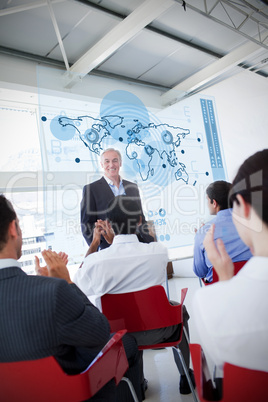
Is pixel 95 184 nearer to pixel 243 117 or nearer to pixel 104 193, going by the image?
pixel 104 193

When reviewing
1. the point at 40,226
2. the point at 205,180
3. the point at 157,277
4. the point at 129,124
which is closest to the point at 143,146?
the point at 129,124

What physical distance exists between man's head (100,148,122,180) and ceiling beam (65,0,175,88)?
0.90 metres

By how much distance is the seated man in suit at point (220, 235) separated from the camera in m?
2.25

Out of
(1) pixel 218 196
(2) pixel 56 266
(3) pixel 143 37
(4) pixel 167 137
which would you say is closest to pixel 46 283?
(2) pixel 56 266

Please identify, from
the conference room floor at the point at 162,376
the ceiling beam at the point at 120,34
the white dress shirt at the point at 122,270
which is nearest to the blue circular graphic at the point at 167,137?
the ceiling beam at the point at 120,34

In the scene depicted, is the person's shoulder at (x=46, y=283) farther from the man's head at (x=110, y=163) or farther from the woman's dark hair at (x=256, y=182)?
the man's head at (x=110, y=163)

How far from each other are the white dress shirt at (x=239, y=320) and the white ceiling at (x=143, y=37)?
3590mm

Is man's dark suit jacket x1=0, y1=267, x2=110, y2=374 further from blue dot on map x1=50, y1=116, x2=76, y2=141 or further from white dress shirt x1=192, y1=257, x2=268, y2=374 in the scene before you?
blue dot on map x1=50, y1=116, x2=76, y2=141

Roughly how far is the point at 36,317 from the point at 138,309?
2.64 ft

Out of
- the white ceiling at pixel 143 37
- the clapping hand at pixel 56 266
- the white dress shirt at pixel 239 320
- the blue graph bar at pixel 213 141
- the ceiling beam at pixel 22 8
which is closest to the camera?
the white dress shirt at pixel 239 320

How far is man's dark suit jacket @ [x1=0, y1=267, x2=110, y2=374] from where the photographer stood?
3.50ft

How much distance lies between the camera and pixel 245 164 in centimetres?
100

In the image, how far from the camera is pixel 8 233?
1.31m

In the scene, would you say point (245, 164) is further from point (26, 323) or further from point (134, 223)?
point (134, 223)
